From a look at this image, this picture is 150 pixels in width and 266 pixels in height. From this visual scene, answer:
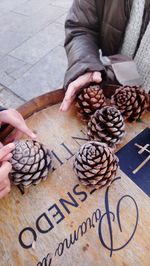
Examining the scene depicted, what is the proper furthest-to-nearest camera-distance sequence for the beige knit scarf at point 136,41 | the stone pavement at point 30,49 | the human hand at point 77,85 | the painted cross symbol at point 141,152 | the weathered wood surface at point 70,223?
1. the stone pavement at point 30,49
2. the beige knit scarf at point 136,41
3. the human hand at point 77,85
4. the painted cross symbol at point 141,152
5. the weathered wood surface at point 70,223

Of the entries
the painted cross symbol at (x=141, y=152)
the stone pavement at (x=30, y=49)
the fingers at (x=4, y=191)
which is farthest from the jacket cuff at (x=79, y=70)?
the stone pavement at (x=30, y=49)

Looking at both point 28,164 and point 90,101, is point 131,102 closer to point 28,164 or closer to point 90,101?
point 90,101

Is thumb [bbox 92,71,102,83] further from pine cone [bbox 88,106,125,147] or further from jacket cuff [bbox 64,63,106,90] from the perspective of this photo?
pine cone [bbox 88,106,125,147]

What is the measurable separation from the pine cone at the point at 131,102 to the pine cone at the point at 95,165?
0.18 m

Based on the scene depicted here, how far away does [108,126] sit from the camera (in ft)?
2.63

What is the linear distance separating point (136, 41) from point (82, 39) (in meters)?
0.22

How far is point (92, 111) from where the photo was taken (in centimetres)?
87

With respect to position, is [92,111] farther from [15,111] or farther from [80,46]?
[80,46]

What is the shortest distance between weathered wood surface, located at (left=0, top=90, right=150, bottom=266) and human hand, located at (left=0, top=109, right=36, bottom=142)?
11 cm

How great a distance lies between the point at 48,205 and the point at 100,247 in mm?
178

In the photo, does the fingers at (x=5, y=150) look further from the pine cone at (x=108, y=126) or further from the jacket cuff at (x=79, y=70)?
the jacket cuff at (x=79, y=70)

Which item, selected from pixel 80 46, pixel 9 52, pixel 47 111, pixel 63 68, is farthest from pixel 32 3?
pixel 47 111

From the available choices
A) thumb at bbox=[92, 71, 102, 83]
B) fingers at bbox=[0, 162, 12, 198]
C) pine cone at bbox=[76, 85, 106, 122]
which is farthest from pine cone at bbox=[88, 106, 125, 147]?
fingers at bbox=[0, 162, 12, 198]

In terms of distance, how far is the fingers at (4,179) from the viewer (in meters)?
0.71
